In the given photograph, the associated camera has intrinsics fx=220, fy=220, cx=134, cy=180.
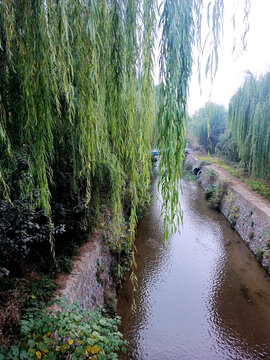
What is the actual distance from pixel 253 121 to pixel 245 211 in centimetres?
396

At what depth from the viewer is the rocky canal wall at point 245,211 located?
6434 millimetres

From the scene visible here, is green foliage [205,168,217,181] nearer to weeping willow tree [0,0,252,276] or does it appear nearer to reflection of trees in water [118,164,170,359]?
reflection of trees in water [118,164,170,359]

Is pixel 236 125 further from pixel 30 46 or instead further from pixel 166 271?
pixel 30 46

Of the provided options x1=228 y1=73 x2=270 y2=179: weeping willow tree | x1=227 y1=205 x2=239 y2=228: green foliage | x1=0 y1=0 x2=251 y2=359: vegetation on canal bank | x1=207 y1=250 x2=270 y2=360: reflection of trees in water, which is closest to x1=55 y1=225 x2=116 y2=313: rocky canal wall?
x1=207 y1=250 x2=270 y2=360: reflection of trees in water

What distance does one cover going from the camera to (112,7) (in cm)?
123

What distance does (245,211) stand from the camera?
818 centimetres

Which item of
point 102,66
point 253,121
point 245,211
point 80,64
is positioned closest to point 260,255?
point 245,211

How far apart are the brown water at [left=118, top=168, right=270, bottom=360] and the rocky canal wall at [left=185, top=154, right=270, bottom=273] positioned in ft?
1.21

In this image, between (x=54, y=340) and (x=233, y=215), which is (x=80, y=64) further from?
(x=233, y=215)

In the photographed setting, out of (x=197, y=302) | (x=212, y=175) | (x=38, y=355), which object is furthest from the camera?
(x=212, y=175)

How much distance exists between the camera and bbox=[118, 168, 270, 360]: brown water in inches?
148

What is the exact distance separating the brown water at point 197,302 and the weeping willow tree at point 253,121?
3.82 m

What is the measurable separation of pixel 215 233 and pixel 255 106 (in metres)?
6.08

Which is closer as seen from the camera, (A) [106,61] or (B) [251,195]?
(A) [106,61]
